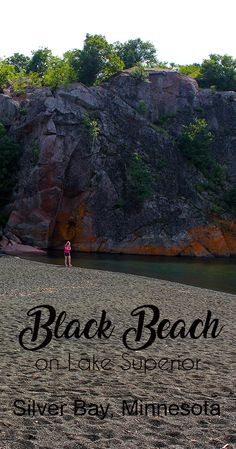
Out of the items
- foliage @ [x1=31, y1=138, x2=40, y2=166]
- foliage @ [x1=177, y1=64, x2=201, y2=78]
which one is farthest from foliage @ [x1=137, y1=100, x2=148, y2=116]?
foliage @ [x1=177, y1=64, x2=201, y2=78]

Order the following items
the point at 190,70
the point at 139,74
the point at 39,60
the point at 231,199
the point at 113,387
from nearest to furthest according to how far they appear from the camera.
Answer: the point at 113,387 < the point at 231,199 < the point at 139,74 < the point at 190,70 < the point at 39,60

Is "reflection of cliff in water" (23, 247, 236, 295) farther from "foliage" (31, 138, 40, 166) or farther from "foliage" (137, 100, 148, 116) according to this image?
"foliage" (137, 100, 148, 116)

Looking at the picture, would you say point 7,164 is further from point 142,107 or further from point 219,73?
point 219,73

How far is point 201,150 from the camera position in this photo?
231 ft

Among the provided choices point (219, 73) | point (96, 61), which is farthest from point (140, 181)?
point (219, 73)

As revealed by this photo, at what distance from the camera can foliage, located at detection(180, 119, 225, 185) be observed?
70375mm

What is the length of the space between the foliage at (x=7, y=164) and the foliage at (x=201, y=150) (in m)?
24.5

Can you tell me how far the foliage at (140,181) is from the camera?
63562 mm

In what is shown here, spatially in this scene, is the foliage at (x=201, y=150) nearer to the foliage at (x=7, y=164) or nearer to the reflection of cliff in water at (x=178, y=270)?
→ the reflection of cliff in water at (x=178, y=270)

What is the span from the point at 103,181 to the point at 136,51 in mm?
35110

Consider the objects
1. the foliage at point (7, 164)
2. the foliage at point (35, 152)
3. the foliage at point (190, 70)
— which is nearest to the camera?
the foliage at point (35, 152)

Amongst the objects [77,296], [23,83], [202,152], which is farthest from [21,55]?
[77,296]

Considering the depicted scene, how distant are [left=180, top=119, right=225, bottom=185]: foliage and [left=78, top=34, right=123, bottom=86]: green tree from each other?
15.3 m

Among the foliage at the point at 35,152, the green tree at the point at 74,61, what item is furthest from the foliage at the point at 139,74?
→ the foliage at the point at 35,152
